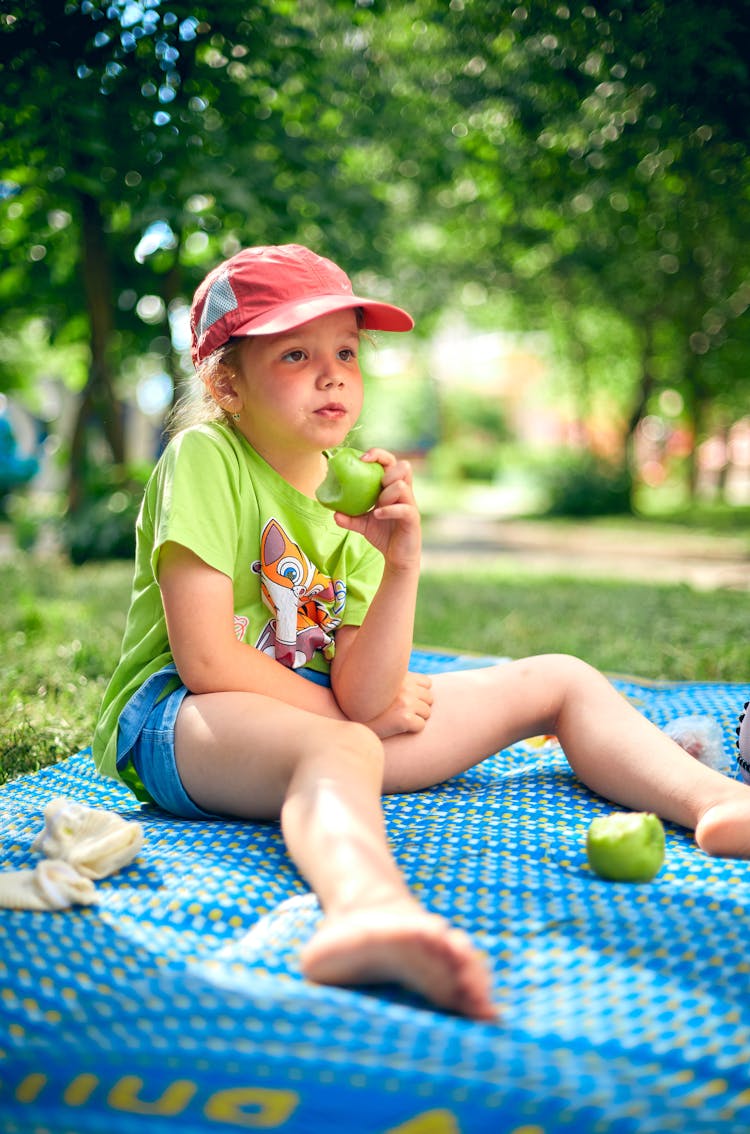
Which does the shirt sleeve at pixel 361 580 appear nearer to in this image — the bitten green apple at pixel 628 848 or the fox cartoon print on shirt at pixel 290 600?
the fox cartoon print on shirt at pixel 290 600

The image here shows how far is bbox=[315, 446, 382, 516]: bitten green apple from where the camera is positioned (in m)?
2.09

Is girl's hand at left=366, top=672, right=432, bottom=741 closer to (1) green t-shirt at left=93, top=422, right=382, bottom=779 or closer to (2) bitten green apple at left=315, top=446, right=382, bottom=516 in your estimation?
(1) green t-shirt at left=93, top=422, right=382, bottom=779

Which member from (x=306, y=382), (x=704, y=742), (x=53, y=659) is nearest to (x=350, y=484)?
(x=306, y=382)

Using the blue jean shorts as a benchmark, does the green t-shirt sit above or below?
above

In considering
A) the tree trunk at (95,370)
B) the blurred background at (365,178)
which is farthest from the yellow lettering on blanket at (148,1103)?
the tree trunk at (95,370)

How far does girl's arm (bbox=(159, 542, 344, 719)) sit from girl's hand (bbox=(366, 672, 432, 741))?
30 centimetres

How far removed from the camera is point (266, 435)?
2.32 meters

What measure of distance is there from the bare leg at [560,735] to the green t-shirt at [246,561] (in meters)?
0.29

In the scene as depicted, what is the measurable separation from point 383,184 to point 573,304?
6.32 metres

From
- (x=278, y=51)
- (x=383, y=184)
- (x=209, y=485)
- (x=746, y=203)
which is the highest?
(x=383, y=184)

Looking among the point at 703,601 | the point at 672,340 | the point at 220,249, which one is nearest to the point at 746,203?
the point at 703,601

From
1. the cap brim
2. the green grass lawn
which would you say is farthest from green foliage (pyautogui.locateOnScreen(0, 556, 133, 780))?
the cap brim

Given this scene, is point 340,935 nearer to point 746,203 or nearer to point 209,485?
point 209,485

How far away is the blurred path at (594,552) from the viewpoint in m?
8.68
